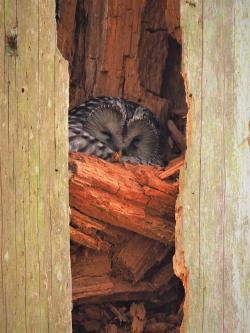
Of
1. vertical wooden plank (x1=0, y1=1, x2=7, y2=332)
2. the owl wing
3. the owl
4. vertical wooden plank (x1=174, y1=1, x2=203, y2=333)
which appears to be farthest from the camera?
the owl

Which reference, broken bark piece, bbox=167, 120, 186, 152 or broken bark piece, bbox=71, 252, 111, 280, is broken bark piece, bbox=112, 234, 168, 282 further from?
broken bark piece, bbox=167, 120, 186, 152

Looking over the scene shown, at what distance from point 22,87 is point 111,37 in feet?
5.25

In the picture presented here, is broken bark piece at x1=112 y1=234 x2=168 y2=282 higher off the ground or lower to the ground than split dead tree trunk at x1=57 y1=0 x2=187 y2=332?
lower

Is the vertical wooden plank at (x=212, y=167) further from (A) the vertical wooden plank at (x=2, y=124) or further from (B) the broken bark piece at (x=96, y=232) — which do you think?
(A) the vertical wooden plank at (x=2, y=124)

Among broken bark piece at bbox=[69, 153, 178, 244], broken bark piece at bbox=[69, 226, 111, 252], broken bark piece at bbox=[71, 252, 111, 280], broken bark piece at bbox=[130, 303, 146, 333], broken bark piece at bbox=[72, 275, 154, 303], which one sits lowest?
broken bark piece at bbox=[130, 303, 146, 333]

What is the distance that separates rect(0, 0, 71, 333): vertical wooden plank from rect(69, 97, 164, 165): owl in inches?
51.6

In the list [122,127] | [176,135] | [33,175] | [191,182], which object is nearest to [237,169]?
[191,182]

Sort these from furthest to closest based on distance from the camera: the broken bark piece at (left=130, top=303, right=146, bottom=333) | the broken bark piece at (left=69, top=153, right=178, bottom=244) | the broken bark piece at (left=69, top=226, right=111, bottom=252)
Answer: the broken bark piece at (left=130, top=303, right=146, bottom=333), the broken bark piece at (left=69, top=226, right=111, bottom=252), the broken bark piece at (left=69, top=153, right=178, bottom=244)

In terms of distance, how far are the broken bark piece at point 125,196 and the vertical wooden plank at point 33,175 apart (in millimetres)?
398

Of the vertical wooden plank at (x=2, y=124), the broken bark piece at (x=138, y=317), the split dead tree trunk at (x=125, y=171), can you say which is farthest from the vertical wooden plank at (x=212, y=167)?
the vertical wooden plank at (x=2, y=124)

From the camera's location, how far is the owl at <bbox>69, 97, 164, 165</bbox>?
5.36 metres

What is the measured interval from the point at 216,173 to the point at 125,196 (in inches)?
19.5

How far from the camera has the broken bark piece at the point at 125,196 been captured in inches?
168

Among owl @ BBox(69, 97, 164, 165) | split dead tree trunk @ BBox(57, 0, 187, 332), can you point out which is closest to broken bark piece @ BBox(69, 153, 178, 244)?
split dead tree trunk @ BBox(57, 0, 187, 332)
